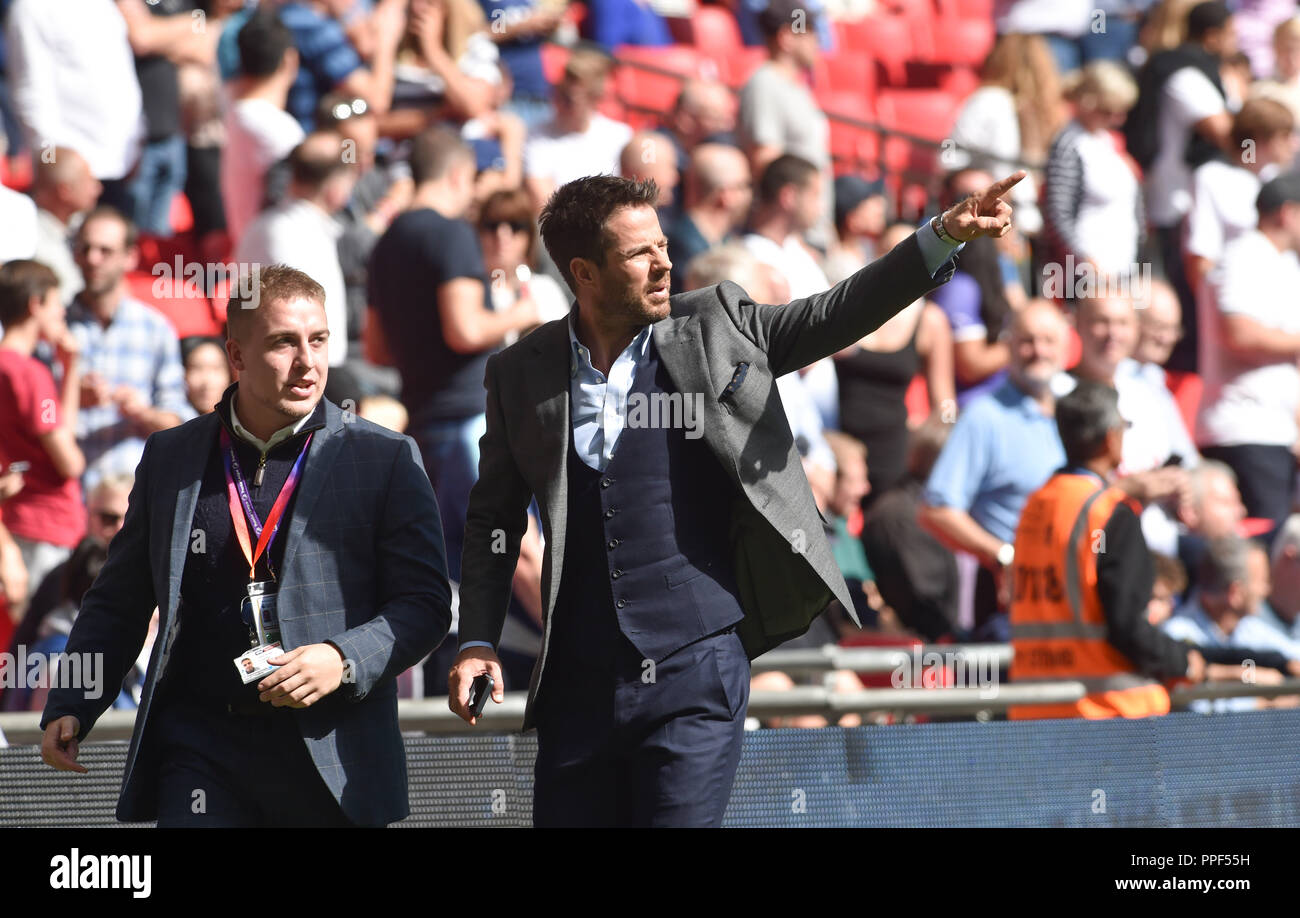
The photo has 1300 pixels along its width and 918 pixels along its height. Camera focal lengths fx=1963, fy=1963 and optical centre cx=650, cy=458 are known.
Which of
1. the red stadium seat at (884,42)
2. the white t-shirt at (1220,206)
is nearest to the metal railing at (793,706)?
the white t-shirt at (1220,206)

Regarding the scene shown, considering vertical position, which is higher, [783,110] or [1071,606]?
[783,110]

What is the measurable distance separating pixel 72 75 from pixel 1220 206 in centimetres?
576

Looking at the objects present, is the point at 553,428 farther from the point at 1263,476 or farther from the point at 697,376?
the point at 1263,476

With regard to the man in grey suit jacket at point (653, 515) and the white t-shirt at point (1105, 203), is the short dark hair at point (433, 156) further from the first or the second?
the white t-shirt at point (1105, 203)

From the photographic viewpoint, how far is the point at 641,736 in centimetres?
433

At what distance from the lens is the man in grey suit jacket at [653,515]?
170 inches

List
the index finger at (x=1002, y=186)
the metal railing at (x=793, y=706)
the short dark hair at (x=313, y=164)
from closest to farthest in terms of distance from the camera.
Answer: the index finger at (x=1002, y=186) → the metal railing at (x=793, y=706) → the short dark hair at (x=313, y=164)

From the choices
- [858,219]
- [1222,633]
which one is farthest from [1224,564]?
[858,219]

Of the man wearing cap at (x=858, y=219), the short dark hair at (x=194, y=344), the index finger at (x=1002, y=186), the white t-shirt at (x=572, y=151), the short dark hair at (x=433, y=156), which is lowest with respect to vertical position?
the index finger at (x=1002, y=186)

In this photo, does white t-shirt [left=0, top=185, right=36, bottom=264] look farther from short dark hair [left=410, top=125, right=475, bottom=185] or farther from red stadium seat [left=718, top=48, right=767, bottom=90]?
red stadium seat [left=718, top=48, right=767, bottom=90]

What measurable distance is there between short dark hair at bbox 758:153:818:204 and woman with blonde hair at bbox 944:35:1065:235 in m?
2.76

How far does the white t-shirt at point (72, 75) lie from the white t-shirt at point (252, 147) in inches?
22.4

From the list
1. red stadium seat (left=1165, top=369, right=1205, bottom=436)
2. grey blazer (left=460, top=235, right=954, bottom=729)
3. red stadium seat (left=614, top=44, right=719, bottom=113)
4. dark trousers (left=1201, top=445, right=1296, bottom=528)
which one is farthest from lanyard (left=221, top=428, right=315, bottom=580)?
red stadium seat (left=614, top=44, right=719, bottom=113)
